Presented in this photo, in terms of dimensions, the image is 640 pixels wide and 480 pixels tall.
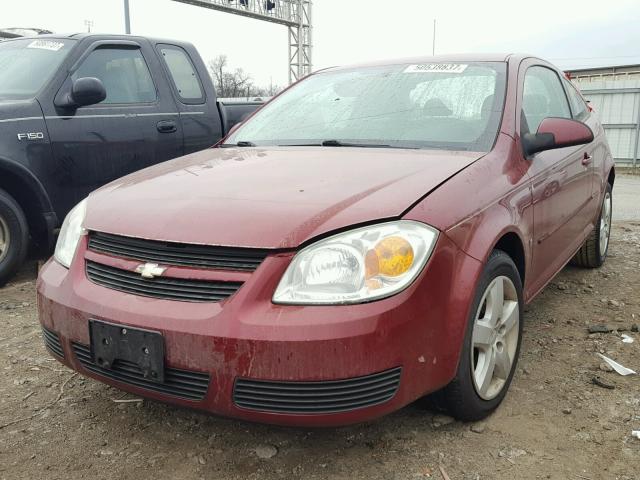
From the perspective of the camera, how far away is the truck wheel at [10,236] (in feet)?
13.8

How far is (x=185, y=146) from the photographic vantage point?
5227 millimetres

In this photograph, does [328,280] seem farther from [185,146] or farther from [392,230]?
[185,146]

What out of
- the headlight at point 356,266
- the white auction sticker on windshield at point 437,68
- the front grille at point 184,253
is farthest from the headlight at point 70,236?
the white auction sticker on windshield at point 437,68

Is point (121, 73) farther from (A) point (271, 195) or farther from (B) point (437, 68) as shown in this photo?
(A) point (271, 195)

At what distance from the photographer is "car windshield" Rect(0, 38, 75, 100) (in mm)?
4453

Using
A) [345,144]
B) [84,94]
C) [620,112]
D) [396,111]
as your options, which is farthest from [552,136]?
[620,112]

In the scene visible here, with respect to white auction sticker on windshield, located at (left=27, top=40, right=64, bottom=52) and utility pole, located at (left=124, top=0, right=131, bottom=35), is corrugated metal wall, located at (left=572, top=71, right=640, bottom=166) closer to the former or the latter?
utility pole, located at (left=124, top=0, right=131, bottom=35)

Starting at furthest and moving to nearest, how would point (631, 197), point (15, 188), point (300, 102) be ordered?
point (631, 197) < point (15, 188) < point (300, 102)

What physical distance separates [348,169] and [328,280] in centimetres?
69

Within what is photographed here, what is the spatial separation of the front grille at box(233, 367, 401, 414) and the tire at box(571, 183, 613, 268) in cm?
314

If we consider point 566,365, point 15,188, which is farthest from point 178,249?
point 15,188

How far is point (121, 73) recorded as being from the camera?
4.96m

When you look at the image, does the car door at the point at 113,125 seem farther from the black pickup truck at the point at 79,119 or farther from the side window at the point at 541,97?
the side window at the point at 541,97

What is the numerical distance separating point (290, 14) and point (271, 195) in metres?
31.1
